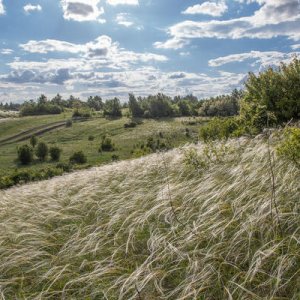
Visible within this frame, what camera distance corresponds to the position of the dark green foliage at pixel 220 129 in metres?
16.5

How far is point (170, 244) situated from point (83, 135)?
102122 mm

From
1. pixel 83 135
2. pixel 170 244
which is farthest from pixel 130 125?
pixel 170 244

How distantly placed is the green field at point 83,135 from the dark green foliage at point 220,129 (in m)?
48.8

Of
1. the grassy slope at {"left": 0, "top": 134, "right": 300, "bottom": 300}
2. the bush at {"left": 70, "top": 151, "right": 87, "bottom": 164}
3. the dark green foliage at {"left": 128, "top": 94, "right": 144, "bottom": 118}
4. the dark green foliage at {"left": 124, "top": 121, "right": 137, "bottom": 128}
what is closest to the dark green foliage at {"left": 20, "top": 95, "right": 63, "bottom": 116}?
the dark green foliage at {"left": 128, "top": 94, "right": 144, "bottom": 118}

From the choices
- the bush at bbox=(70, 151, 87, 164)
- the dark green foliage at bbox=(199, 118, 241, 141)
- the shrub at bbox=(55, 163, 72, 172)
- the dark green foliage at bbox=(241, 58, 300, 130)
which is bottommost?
the shrub at bbox=(55, 163, 72, 172)

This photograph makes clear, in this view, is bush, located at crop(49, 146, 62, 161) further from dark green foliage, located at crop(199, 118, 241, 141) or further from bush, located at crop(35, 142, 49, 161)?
dark green foliage, located at crop(199, 118, 241, 141)

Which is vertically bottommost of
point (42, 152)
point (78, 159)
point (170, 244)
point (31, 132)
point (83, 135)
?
point (78, 159)

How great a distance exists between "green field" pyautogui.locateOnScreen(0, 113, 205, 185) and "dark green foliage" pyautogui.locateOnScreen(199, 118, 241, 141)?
1922 inches

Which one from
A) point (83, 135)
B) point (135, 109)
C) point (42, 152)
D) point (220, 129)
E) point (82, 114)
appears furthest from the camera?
point (82, 114)

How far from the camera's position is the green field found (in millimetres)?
75125

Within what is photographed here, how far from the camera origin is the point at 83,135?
105000 mm

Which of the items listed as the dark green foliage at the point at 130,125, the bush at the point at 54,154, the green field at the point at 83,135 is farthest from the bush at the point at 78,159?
the dark green foliage at the point at 130,125

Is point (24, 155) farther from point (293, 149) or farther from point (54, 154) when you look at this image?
point (293, 149)

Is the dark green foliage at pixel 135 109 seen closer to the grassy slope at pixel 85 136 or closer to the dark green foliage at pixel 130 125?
the grassy slope at pixel 85 136
